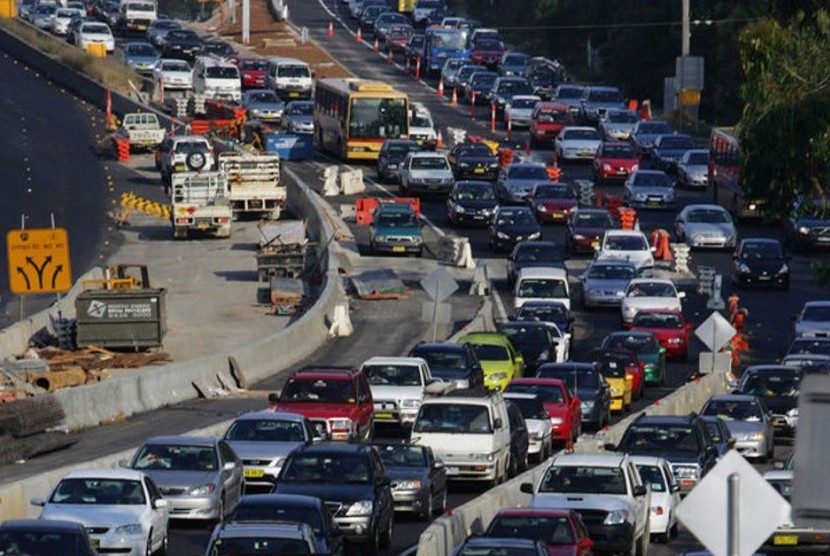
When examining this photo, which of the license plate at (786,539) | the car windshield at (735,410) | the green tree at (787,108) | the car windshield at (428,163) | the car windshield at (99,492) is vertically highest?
the green tree at (787,108)

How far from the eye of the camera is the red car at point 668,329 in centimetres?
5188

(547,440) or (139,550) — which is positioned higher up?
(139,550)

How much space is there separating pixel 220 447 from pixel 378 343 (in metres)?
23.6

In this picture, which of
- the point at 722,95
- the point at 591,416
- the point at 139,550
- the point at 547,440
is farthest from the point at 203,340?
the point at 722,95

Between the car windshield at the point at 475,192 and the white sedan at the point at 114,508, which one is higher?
the white sedan at the point at 114,508

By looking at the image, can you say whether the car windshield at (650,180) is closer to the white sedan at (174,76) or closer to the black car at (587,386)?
the white sedan at (174,76)

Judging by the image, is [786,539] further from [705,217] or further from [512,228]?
[705,217]

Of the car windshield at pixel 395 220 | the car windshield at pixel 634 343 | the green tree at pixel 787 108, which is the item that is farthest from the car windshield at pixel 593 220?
the green tree at pixel 787 108

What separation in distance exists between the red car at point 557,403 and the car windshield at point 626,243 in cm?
2226

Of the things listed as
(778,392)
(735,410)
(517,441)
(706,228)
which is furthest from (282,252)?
(517,441)

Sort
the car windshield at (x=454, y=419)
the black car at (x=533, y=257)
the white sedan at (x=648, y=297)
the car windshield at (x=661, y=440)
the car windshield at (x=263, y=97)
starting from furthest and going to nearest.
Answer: the car windshield at (x=263, y=97)
the black car at (x=533, y=257)
the white sedan at (x=648, y=297)
the car windshield at (x=661, y=440)
the car windshield at (x=454, y=419)

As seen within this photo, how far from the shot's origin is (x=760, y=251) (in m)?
60.2

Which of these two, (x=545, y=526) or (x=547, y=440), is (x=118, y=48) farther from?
(x=545, y=526)

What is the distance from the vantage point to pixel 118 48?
112 metres
